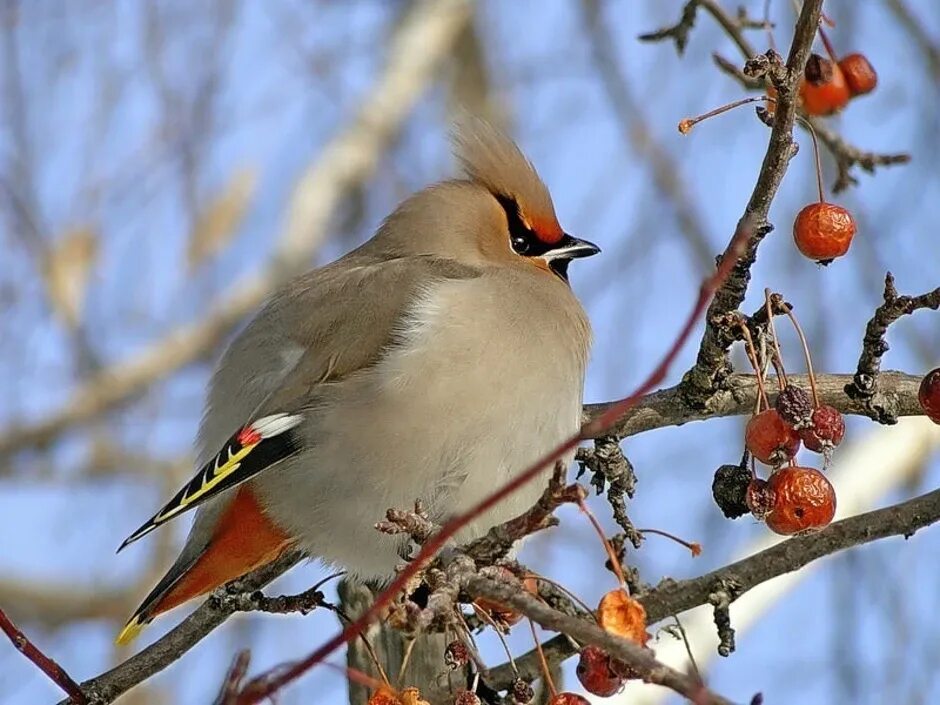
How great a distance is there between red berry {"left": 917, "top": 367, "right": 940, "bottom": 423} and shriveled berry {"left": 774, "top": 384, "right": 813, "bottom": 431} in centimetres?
21

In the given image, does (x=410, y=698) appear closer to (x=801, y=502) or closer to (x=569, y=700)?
(x=569, y=700)

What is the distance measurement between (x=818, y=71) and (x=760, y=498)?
98cm

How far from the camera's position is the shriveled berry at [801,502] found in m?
2.31

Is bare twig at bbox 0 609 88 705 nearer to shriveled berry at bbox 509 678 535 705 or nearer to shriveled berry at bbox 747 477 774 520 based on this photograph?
shriveled berry at bbox 509 678 535 705

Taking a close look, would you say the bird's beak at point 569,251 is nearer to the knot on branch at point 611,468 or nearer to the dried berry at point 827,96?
the dried berry at point 827,96

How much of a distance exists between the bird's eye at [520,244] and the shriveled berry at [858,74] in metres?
0.97

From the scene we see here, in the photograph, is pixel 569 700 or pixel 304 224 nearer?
pixel 569 700

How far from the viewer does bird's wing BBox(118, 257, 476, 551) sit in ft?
10.1

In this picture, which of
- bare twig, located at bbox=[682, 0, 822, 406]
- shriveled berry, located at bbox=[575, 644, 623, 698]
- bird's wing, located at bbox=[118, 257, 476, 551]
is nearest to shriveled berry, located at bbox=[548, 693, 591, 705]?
shriveled berry, located at bbox=[575, 644, 623, 698]

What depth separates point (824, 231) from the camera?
8.08 ft

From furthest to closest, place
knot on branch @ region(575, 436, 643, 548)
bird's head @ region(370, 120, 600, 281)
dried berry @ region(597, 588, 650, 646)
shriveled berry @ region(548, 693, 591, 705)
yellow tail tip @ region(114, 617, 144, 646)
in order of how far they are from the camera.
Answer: bird's head @ region(370, 120, 600, 281), yellow tail tip @ region(114, 617, 144, 646), knot on branch @ region(575, 436, 643, 548), shriveled berry @ region(548, 693, 591, 705), dried berry @ region(597, 588, 650, 646)

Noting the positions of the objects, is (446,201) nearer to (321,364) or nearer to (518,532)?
(321,364)

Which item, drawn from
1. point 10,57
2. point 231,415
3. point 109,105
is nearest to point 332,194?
point 109,105

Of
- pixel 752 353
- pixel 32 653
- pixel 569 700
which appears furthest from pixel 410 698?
pixel 752 353
